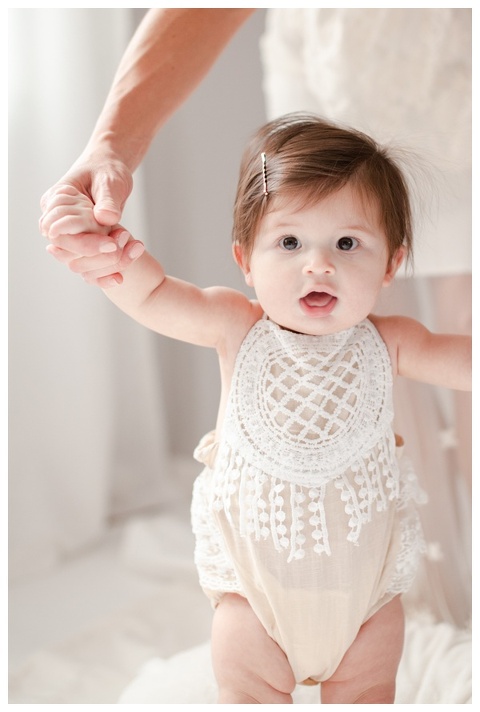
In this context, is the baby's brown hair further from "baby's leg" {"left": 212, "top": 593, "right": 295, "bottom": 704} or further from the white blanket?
the white blanket

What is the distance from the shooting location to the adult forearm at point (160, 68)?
1.07 metres

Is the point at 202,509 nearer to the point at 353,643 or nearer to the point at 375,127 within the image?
the point at 353,643

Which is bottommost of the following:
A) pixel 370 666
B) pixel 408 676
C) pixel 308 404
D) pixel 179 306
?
pixel 408 676

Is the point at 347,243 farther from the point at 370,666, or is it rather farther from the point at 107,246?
the point at 370,666

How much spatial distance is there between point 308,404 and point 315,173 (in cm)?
27

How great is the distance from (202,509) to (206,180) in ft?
5.01

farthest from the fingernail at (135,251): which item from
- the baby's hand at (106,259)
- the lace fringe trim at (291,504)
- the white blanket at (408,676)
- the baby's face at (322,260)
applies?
the white blanket at (408,676)

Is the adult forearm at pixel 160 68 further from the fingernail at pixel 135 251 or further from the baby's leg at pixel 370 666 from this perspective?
the baby's leg at pixel 370 666

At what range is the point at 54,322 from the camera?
195 cm

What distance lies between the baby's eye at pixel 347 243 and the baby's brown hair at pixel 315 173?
5 cm

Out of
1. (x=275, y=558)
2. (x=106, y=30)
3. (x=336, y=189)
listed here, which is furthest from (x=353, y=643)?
(x=106, y=30)

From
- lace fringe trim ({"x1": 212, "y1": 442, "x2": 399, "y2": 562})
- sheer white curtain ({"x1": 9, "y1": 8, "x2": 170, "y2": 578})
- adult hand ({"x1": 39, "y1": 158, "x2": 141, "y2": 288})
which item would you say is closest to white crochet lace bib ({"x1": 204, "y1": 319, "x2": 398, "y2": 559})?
lace fringe trim ({"x1": 212, "y1": 442, "x2": 399, "y2": 562})

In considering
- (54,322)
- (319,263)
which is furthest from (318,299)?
(54,322)

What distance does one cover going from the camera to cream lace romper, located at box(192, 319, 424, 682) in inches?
37.5
